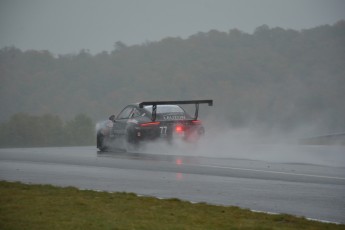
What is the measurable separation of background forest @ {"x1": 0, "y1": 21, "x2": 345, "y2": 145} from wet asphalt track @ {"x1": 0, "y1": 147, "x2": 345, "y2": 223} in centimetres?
5065

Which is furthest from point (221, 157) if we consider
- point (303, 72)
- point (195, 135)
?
point (303, 72)

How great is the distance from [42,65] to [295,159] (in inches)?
5374

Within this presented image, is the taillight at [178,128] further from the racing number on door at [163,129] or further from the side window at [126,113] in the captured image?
the side window at [126,113]

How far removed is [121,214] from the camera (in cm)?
849

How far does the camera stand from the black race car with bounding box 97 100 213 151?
20.4m

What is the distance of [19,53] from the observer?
156625 millimetres

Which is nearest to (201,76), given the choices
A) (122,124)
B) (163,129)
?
(122,124)

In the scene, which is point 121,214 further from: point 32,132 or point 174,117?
point 32,132

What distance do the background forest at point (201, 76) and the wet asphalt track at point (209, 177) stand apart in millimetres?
50646

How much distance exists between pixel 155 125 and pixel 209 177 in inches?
278

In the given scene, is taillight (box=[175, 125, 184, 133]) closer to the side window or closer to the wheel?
the side window

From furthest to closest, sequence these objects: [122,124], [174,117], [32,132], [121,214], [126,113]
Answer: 1. [32,132]
2. [126,113]
3. [122,124]
4. [174,117]
5. [121,214]

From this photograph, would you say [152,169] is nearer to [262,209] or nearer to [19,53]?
[262,209]

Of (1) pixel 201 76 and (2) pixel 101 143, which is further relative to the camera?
(1) pixel 201 76
